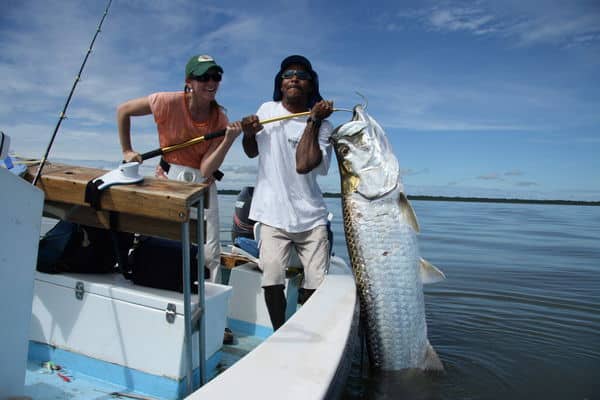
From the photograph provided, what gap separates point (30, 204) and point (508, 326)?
5.22 metres

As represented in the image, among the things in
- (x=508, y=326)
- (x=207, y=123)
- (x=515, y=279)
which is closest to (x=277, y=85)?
(x=207, y=123)

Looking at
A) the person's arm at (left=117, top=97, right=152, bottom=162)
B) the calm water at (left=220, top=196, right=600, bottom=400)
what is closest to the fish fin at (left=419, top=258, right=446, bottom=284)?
the calm water at (left=220, top=196, right=600, bottom=400)

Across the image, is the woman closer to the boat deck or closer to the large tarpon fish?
the large tarpon fish

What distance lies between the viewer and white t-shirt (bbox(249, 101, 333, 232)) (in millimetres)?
Result: 3262

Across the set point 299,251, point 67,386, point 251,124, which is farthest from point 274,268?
point 67,386

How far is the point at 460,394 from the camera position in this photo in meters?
3.18

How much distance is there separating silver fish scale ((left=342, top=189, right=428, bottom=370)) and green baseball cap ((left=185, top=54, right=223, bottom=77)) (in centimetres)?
153

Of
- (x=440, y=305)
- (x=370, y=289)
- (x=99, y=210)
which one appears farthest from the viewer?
(x=440, y=305)

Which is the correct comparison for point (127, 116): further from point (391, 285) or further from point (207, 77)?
point (391, 285)

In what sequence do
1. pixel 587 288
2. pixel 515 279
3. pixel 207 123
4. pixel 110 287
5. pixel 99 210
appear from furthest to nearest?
pixel 515 279, pixel 587 288, pixel 207 123, pixel 110 287, pixel 99 210

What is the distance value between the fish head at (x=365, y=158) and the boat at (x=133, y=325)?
82 cm

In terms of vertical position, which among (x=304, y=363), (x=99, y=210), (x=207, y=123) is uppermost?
(x=207, y=123)

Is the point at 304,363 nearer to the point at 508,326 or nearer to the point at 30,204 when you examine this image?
the point at 30,204

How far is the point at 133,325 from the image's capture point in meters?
2.19
